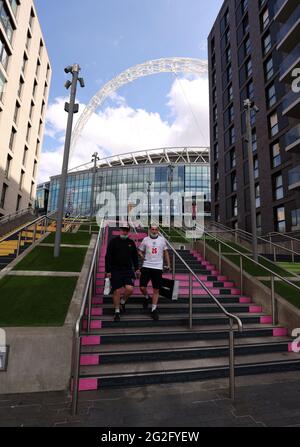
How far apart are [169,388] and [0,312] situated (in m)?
2.94

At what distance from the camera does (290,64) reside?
19.7m

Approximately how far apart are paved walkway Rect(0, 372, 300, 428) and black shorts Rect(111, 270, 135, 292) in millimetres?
1868

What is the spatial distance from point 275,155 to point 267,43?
10981 millimetres

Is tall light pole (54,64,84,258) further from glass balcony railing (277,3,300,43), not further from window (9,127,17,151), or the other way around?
glass balcony railing (277,3,300,43)

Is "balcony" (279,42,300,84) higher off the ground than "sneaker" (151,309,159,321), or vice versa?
"balcony" (279,42,300,84)

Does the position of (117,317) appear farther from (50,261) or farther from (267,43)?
(267,43)

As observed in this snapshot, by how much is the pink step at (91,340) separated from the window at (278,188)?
21435mm

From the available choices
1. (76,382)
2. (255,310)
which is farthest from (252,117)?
(76,382)

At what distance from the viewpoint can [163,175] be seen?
6962 centimetres

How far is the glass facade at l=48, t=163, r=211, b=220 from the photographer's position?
222 ft

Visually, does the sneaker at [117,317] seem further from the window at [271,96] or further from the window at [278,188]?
the window at [271,96]

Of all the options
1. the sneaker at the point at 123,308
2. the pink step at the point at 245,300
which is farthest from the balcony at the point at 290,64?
the sneaker at the point at 123,308

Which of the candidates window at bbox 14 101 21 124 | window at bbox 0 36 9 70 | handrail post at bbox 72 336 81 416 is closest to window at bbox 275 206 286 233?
handrail post at bbox 72 336 81 416
